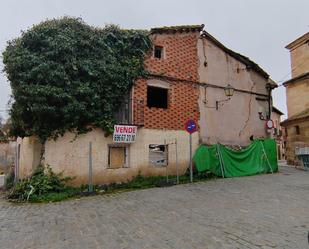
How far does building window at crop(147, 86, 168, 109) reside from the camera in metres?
15.0

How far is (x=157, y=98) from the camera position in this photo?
15430 millimetres

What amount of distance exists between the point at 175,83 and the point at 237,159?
4.89 metres

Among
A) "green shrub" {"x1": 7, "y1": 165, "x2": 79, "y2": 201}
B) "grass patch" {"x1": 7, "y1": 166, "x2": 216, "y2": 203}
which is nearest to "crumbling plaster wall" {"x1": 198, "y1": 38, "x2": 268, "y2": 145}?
"grass patch" {"x1": 7, "y1": 166, "x2": 216, "y2": 203}

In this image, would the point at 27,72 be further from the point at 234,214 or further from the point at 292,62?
the point at 292,62

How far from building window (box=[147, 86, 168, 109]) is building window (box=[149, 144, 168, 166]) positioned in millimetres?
2130

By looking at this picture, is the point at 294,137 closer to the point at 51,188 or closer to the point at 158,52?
the point at 158,52

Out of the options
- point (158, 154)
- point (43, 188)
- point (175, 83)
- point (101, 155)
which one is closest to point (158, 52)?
point (175, 83)

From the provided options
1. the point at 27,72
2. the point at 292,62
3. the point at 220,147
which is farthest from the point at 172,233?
the point at 292,62

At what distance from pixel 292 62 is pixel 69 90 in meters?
20.6

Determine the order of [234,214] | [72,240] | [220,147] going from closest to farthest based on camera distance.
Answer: [72,240] → [234,214] → [220,147]

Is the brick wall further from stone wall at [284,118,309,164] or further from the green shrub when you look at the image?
stone wall at [284,118,309,164]

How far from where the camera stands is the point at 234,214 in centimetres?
750

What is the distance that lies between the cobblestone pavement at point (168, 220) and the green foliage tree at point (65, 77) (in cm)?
317

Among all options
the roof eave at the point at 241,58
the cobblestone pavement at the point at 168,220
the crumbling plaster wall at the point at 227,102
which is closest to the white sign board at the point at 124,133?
the cobblestone pavement at the point at 168,220
